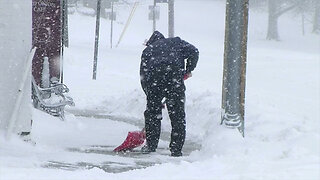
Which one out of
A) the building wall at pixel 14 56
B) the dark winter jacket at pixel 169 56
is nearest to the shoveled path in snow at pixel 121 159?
the building wall at pixel 14 56

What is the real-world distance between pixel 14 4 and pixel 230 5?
2.41 m

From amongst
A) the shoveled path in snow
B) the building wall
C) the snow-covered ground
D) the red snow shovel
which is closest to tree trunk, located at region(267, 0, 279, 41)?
the snow-covered ground

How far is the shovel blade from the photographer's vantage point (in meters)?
7.08

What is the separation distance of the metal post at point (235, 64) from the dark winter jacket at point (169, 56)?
1.34 feet

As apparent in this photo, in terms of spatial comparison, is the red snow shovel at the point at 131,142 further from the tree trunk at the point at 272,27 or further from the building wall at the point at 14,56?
the tree trunk at the point at 272,27

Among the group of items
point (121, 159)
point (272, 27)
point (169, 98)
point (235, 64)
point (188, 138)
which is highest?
point (235, 64)

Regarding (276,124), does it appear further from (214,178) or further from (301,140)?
(214,178)

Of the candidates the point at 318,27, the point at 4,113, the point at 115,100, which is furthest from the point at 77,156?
the point at 318,27

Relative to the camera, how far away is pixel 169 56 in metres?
6.61

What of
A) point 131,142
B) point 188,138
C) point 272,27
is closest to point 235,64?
point 131,142

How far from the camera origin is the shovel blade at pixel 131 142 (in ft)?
23.2

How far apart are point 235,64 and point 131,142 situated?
1.62 metres

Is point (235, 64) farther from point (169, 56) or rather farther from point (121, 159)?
point (121, 159)

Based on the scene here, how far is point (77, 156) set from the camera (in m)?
6.47
